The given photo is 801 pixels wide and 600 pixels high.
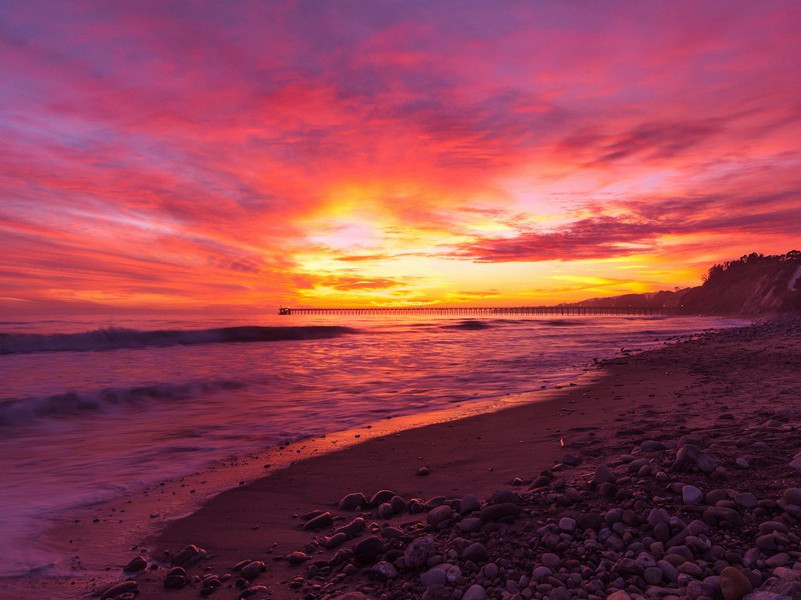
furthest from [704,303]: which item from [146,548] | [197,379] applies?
[146,548]

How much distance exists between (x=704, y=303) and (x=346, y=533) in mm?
115404

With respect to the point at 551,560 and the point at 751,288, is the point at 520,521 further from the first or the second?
the point at 751,288

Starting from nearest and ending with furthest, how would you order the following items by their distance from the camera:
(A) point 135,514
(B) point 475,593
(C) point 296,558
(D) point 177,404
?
(B) point 475,593 → (C) point 296,558 → (A) point 135,514 → (D) point 177,404

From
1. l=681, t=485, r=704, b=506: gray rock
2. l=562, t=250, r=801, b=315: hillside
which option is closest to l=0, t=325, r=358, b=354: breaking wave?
l=681, t=485, r=704, b=506: gray rock

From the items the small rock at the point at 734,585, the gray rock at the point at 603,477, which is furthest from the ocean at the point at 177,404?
the small rock at the point at 734,585

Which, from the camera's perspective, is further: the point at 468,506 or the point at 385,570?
the point at 468,506

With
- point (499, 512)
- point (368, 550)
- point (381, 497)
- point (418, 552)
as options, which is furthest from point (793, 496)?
point (381, 497)

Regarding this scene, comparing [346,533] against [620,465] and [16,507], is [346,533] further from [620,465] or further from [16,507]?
[16,507]

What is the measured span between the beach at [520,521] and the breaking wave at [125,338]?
29398 millimetres

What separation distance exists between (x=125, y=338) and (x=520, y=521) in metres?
35.9

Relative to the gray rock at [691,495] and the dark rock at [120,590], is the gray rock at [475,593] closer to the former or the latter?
the gray rock at [691,495]

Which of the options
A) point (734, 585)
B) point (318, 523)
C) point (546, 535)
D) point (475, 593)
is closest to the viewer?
point (734, 585)

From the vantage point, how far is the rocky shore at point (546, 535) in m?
2.67

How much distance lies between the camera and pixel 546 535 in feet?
10.3
